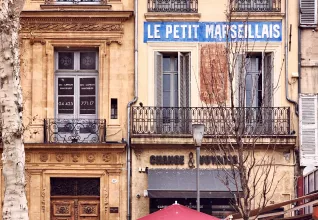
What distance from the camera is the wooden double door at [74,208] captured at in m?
32.6

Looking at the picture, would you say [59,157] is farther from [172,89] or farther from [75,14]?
[75,14]

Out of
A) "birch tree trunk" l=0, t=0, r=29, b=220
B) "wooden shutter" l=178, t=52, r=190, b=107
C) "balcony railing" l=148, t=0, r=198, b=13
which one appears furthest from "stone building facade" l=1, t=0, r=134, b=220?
"birch tree trunk" l=0, t=0, r=29, b=220

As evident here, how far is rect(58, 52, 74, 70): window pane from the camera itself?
33.0m

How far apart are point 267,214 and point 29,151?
8433 mm

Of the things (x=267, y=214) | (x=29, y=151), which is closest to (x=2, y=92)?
(x=267, y=214)

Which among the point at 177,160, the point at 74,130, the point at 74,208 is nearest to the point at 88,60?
the point at 74,130

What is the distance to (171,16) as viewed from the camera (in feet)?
107

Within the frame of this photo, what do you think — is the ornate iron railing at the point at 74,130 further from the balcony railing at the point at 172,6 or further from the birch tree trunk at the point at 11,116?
the birch tree trunk at the point at 11,116

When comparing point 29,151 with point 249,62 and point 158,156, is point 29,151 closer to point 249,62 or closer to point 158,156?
point 158,156

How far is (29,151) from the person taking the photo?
106ft

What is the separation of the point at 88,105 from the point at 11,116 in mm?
12532

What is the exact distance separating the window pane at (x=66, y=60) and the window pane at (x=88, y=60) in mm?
281

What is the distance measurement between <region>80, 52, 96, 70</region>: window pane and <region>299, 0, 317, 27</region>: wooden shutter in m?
5.91

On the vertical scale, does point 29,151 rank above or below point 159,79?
below
